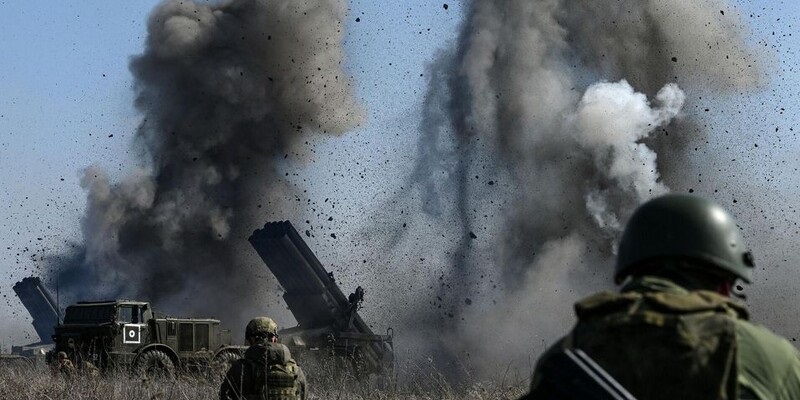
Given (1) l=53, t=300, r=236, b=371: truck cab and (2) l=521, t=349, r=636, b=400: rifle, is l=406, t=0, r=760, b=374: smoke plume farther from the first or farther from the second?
(2) l=521, t=349, r=636, b=400: rifle

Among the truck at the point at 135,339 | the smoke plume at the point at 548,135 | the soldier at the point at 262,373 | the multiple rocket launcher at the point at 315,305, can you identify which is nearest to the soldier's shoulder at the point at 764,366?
the soldier at the point at 262,373

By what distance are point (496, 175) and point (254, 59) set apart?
25.3 ft

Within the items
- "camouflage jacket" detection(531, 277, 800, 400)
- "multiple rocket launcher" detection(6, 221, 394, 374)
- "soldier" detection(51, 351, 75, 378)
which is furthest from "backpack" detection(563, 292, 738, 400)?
"multiple rocket launcher" detection(6, 221, 394, 374)

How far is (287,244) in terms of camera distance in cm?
2214

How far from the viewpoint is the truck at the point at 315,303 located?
2205 centimetres

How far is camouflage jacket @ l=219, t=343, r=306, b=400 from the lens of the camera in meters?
6.82

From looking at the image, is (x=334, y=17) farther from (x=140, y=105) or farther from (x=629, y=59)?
(x=629, y=59)

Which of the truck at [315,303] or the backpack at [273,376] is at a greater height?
the truck at [315,303]

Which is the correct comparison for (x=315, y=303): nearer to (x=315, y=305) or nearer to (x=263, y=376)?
(x=315, y=305)

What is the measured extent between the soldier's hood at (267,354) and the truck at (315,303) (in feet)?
48.5

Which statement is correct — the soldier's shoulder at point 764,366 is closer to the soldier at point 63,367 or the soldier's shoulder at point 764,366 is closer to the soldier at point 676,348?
the soldier at point 676,348

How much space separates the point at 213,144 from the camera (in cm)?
3253

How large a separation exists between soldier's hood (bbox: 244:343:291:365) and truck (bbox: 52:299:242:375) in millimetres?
11148

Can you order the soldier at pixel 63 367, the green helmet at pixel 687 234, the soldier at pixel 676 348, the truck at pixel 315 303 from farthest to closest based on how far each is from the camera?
1. the truck at pixel 315 303
2. the soldier at pixel 63 367
3. the green helmet at pixel 687 234
4. the soldier at pixel 676 348
